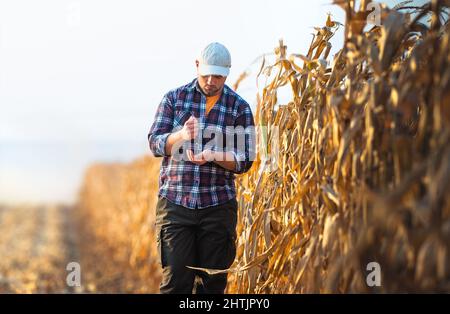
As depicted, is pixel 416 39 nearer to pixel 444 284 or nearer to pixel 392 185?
A: pixel 392 185

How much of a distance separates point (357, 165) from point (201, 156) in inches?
43.8

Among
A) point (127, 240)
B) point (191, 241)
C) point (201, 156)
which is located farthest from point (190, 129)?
point (127, 240)

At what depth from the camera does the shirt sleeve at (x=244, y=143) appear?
350cm

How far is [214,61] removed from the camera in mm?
3436

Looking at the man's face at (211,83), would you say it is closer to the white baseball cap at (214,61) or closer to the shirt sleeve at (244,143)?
the white baseball cap at (214,61)

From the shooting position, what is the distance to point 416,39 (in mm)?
2850

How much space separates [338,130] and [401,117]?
357 millimetres

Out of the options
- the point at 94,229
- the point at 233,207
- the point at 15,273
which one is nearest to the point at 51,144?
the point at 94,229

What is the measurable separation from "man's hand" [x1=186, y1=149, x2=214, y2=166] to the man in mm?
14

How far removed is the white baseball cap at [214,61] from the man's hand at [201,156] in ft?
1.38

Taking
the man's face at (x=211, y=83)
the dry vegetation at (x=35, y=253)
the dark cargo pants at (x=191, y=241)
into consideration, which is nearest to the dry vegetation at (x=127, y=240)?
the dry vegetation at (x=35, y=253)

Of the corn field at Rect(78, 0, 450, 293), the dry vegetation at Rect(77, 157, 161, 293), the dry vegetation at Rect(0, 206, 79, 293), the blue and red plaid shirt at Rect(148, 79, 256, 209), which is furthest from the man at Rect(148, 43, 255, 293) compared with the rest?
the dry vegetation at Rect(77, 157, 161, 293)

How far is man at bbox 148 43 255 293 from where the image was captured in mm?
3521

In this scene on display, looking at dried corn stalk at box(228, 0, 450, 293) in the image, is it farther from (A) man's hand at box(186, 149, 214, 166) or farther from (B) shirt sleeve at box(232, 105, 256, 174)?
(A) man's hand at box(186, 149, 214, 166)
